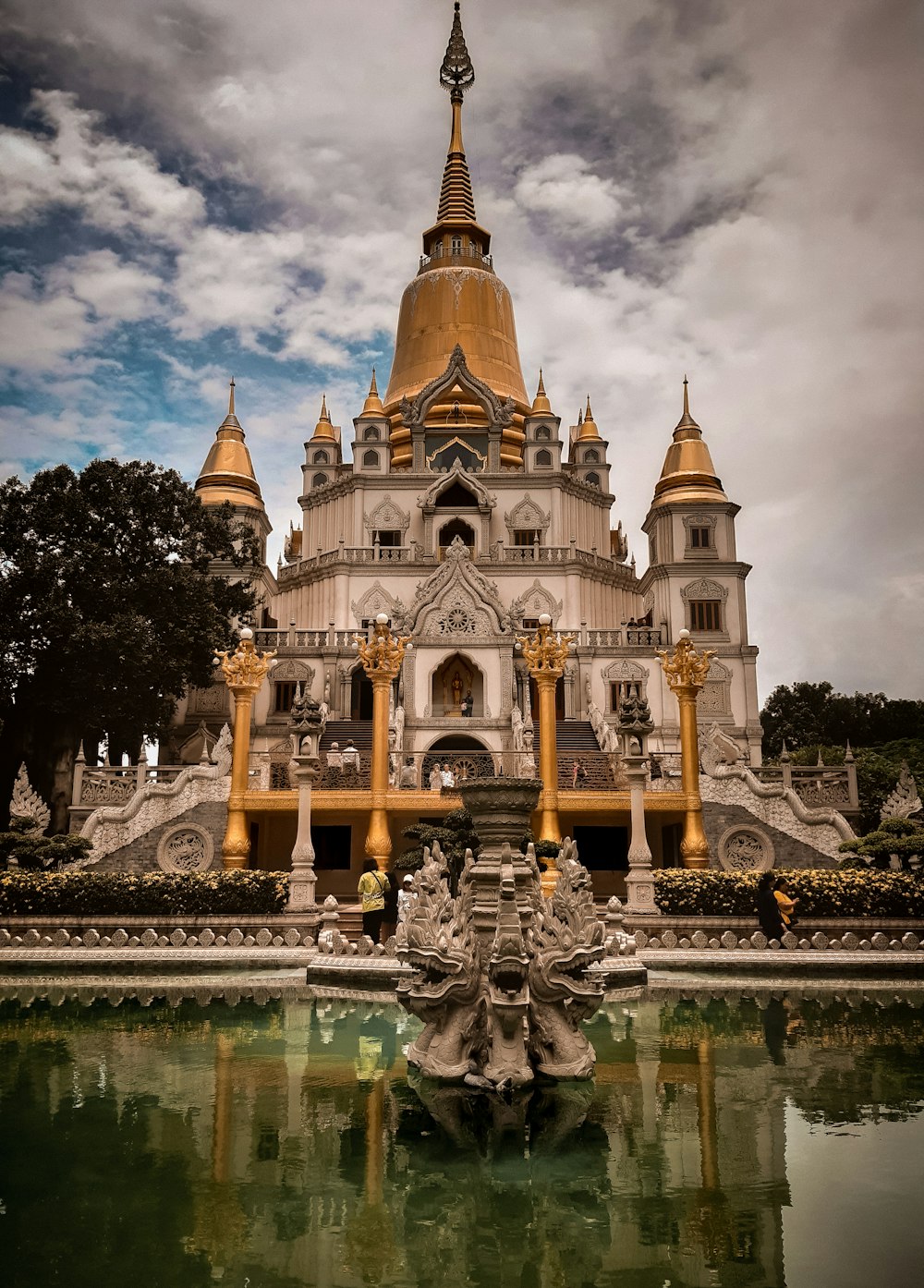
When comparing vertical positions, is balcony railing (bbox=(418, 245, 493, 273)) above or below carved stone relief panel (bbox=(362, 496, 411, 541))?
above

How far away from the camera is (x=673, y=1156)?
7430mm

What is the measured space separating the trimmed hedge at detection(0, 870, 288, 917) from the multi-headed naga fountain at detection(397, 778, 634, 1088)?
36.6 ft

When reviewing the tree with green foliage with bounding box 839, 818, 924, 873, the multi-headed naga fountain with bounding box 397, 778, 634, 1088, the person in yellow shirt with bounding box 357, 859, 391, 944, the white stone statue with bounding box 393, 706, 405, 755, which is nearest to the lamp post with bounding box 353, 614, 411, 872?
the white stone statue with bounding box 393, 706, 405, 755

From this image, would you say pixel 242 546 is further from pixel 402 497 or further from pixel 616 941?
pixel 616 941

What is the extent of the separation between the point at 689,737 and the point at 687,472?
1830 centimetres

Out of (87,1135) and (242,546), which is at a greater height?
(242,546)

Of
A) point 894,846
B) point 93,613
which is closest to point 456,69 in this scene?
point 93,613

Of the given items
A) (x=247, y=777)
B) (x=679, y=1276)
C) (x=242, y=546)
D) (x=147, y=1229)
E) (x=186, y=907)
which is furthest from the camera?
(x=242, y=546)

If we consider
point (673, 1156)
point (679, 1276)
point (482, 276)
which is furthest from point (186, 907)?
point (482, 276)

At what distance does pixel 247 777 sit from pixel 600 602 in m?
18.9

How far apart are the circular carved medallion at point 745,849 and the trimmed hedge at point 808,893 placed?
4024 millimetres

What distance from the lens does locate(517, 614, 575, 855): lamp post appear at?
23.8 meters

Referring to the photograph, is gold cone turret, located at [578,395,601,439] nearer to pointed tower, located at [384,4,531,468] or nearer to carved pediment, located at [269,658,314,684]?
pointed tower, located at [384,4,531,468]

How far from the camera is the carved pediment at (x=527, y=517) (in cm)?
4125
